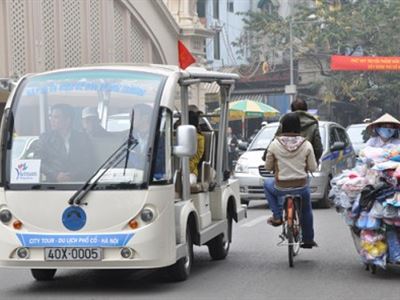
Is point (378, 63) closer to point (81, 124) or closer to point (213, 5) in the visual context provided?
point (213, 5)

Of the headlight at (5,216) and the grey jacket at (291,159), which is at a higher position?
the grey jacket at (291,159)

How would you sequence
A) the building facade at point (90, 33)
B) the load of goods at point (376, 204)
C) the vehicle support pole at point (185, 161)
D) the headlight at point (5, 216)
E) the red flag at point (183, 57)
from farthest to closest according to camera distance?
the building facade at point (90, 33), the red flag at point (183, 57), the vehicle support pole at point (185, 161), the load of goods at point (376, 204), the headlight at point (5, 216)

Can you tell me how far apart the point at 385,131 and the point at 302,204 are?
139cm

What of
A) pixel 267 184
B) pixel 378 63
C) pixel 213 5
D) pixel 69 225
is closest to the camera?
pixel 69 225

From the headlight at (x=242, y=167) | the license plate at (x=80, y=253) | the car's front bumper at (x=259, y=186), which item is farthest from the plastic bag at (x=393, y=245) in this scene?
the headlight at (x=242, y=167)

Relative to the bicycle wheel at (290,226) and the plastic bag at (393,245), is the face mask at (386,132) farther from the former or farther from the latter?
the bicycle wheel at (290,226)

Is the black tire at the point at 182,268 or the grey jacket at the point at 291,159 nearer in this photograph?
the black tire at the point at 182,268

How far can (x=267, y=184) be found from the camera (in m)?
10.8

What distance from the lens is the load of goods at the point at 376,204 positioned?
936 cm

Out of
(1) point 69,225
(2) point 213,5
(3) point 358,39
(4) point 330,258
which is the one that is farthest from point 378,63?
(1) point 69,225

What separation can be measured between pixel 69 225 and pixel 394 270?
3649mm

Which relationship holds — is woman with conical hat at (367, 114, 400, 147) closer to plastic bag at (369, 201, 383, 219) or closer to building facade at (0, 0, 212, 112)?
plastic bag at (369, 201, 383, 219)

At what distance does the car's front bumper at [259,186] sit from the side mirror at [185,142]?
29.6 ft

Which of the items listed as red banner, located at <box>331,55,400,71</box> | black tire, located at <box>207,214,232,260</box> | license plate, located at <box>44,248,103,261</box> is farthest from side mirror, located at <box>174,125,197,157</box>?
red banner, located at <box>331,55,400,71</box>
